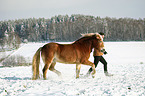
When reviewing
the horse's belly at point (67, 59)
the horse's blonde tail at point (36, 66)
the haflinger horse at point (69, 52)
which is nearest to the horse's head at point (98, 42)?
the haflinger horse at point (69, 52)

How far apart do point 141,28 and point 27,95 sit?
269 feet

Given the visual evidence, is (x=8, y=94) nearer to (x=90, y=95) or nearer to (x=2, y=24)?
(x=90, y=95)

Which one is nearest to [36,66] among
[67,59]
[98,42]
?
[67,59]

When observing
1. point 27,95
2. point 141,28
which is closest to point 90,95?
point 27,95

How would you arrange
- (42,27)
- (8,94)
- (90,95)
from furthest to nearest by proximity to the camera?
(42,27) → (8,94) → (90,95)

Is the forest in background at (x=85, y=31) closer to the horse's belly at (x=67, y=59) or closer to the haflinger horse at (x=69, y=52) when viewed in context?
the haflinger horse at (x=69, y=52)

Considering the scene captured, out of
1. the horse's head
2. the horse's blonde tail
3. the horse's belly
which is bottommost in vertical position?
the horse's blonde tail

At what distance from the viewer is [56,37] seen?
87.0m

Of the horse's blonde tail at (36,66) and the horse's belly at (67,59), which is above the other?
the horse's belly at (67,59)

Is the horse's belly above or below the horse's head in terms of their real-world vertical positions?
below

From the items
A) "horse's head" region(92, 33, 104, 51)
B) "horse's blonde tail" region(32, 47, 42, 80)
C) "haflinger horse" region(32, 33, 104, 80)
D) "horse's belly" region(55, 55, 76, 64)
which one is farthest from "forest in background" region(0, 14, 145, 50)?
"horse's head" region(92, 33, 104, 51)

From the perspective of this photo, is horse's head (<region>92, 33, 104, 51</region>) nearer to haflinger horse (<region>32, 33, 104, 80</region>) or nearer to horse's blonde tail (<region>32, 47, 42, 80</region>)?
haflinger horse (<region>32, 33, 104, 80</region>)

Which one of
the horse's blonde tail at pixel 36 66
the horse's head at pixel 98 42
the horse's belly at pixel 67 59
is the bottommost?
the horse's blonde tail at pixel 36 66

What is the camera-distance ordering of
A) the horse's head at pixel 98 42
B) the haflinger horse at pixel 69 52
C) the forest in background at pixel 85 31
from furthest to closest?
1. the forest in background at pixel 85 31
2. the horse's head at pixel 98 42
3. the haflinger horse at pixel 69 52
